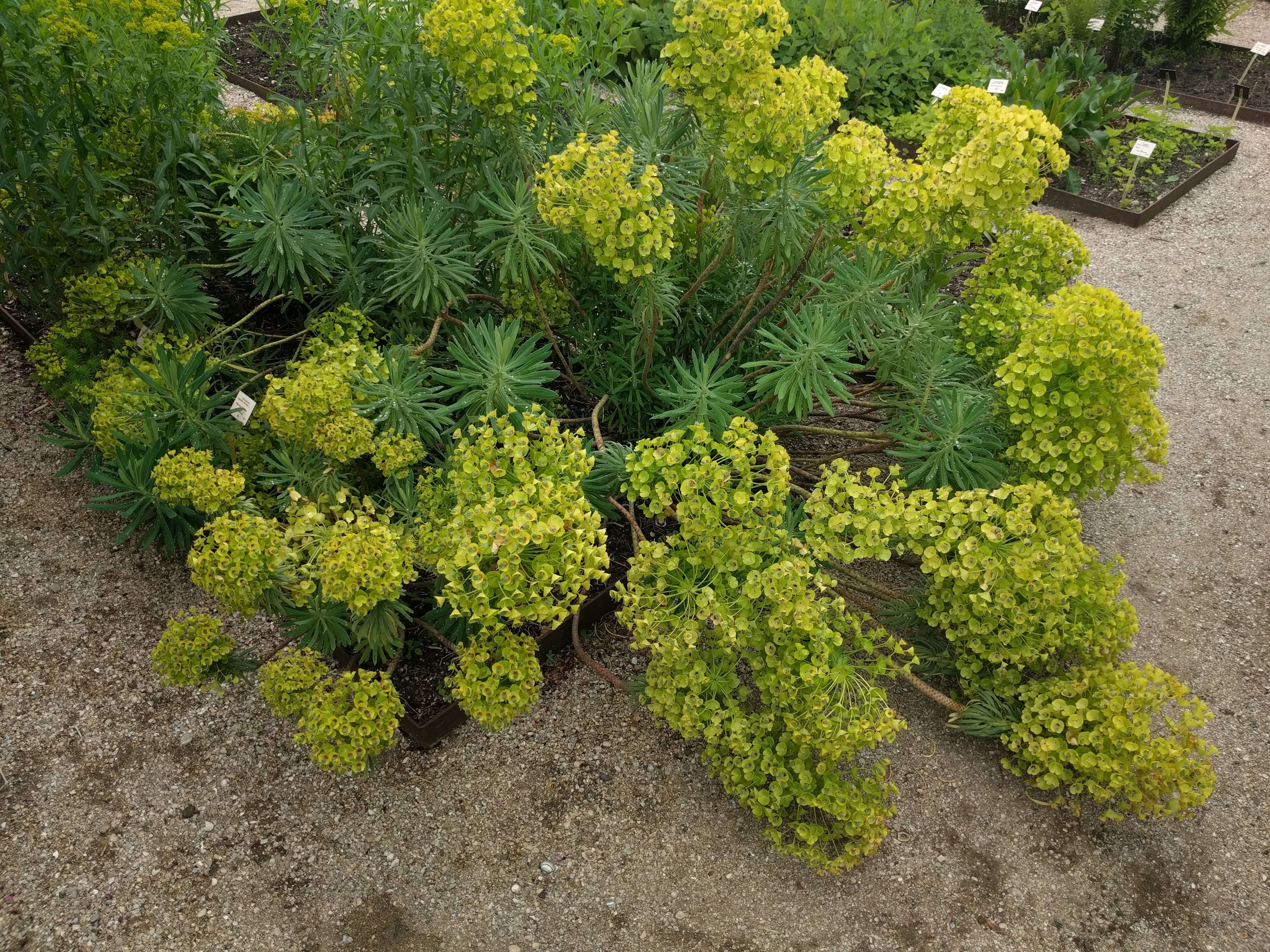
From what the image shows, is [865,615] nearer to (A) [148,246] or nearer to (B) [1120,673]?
(B) [1120,673]

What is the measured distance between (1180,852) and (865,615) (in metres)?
1.08

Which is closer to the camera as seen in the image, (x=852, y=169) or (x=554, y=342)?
(x=852, y=169)

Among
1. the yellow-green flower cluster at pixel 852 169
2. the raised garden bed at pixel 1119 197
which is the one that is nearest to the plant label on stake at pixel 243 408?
the yellow-green flower cluster at pixel 852 169

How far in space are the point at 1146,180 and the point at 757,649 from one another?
487 cm

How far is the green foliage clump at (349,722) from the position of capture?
2.28 meters

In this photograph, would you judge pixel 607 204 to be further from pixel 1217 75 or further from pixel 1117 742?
pixel 1217 75

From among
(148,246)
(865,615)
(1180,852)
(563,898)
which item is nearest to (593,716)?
(563,898)

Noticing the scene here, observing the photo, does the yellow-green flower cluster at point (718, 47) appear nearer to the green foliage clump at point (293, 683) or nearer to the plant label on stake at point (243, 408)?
the plant label on stake at point (243, 408)

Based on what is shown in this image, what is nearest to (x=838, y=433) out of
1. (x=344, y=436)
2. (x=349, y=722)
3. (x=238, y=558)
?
(x=344, y=436)

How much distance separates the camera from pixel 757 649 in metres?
2.40

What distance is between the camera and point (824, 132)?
121 inches

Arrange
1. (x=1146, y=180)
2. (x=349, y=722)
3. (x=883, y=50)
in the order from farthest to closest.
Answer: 1. (x=883, y=50)
2. (x=1146, y=180)
3. (x=349, y=722)

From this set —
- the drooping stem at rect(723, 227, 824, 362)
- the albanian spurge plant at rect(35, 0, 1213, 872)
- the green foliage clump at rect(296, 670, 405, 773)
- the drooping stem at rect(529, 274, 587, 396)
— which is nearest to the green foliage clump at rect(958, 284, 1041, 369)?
the albanian spurge plant at rect(35, 0, 1213, 872)

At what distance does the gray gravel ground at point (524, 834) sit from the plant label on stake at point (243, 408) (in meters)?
0.71
